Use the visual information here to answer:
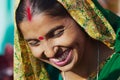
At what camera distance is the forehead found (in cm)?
227

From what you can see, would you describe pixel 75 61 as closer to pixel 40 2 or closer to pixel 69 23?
pixel 69 23

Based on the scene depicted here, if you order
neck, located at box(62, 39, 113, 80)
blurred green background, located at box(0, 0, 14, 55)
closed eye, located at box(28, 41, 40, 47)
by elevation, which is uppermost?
blurred green background, located at box(0, 0, 14, 55)

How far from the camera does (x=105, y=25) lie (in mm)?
2414

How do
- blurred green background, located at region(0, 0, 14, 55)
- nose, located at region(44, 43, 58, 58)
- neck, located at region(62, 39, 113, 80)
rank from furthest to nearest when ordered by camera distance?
blurred green background, located at region(0, 0, 14, 55) < neck, located at region(62, 39, 113, 80) < nose, located at region(44, 43, 58, 58)

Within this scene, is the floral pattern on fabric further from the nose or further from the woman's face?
the nose

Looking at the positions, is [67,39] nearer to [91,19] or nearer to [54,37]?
[54,37]

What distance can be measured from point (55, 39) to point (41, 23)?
0.10 metres

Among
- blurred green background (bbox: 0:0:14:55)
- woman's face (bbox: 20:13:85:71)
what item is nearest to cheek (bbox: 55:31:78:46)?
woman's face (bbox: 20:13:85:71)

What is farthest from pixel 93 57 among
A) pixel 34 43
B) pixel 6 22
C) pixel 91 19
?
pixel 6 22

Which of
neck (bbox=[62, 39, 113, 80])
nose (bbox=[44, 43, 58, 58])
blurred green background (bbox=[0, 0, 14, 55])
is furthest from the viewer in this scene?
blurred green background (bbox=[0, 0, 14, 55])

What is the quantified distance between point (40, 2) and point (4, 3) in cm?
295

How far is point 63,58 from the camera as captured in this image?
231 centimetres

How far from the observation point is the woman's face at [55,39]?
227cm

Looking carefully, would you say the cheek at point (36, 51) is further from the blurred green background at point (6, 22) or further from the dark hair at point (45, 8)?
the blurred green background at point (6, 22)
